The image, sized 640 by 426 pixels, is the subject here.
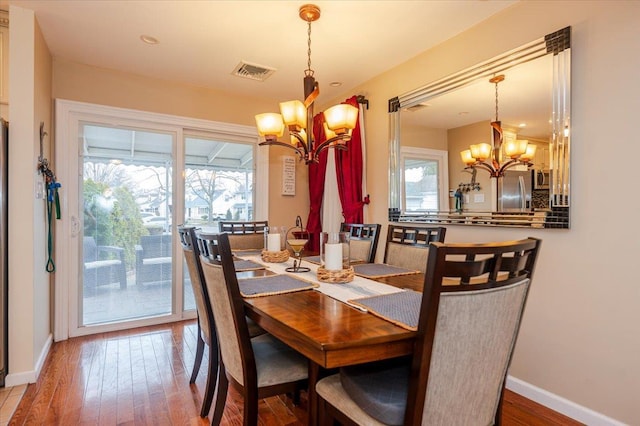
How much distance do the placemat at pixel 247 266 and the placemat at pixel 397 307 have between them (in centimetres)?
89

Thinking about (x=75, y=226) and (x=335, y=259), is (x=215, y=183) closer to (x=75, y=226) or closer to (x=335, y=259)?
(x=75, y=226)

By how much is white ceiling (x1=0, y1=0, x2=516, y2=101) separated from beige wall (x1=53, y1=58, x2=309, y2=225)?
12cm

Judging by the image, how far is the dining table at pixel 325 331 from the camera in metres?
0.99

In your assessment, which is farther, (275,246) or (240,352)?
(275,246)

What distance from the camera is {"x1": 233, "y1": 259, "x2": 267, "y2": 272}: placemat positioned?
6.80ft

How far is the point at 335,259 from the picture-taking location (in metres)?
1.75

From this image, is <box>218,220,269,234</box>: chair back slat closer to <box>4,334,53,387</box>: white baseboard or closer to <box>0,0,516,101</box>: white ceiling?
<box>0,0,516,101</box>: white ceiling

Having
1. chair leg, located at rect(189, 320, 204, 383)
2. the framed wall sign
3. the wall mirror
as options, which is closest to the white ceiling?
the wall mirror

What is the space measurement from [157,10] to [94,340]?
2.74 meters

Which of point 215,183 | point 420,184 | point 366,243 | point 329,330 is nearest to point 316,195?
point 215,183

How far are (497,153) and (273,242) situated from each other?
1.65 m

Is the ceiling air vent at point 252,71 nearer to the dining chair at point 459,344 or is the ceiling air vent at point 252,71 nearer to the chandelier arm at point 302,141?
the chandelier arm at point 302,141

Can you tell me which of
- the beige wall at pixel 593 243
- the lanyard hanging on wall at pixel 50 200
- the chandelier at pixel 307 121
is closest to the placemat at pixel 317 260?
the chandelier at pixel 307 121

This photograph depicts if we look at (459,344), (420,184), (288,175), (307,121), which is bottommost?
(459,344)
